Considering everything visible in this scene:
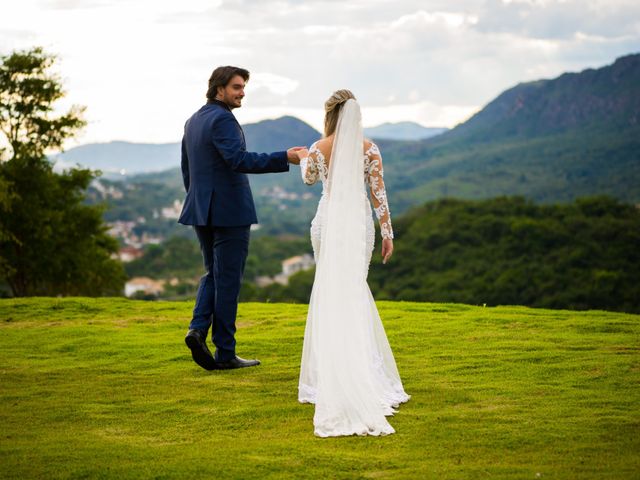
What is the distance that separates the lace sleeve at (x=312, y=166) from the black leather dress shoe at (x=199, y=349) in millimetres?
1872

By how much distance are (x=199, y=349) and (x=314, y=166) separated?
2.12 meters

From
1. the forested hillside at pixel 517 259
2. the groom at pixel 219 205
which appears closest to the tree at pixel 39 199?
the groom at pixel 219 205

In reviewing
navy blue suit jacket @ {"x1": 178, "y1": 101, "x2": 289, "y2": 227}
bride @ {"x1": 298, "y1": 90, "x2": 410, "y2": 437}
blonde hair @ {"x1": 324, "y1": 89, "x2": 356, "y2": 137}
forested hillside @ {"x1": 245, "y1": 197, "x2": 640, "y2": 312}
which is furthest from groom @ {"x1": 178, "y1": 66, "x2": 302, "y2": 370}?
forested hillside @ {"x1": 245, "y1": 197, "x2": 640, "y2": 312}

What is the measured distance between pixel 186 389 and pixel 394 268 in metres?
67.5

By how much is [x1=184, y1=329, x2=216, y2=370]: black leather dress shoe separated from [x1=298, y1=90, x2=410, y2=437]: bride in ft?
4.16

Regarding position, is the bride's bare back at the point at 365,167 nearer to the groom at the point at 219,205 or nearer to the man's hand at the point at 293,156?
the man's hand at the point at 293,156

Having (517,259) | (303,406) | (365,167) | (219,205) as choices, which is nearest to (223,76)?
(219,205)

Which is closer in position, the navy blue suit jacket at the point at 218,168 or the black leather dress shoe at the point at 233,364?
the navy blue suit jacket at the point at 218,168

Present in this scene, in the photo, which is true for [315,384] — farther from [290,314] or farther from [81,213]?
[81,213]

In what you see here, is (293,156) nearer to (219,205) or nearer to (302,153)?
(302,153)

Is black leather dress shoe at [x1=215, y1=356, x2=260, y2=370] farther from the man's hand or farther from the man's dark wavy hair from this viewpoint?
the man's dark wavy hair

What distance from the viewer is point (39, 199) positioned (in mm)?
33344

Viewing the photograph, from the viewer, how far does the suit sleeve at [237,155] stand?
755 centimetres

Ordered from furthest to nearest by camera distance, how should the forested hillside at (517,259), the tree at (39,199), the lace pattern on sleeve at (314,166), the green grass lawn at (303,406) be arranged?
the forested hillside at (517,259), the tree at (39,199), the lace pattern on sleeve at (314,166), the green grass lawn at (303,406)
